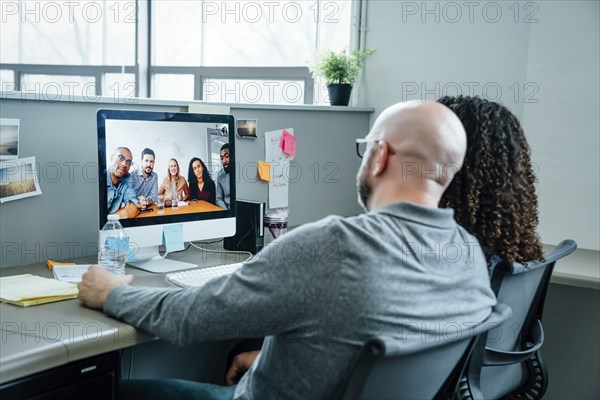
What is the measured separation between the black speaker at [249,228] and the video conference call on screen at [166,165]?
13 centimetres

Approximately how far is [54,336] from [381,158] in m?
0.72

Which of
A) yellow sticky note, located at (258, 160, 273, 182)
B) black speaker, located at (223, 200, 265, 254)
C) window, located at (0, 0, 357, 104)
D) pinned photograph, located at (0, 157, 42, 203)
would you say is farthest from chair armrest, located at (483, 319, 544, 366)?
window, located at (0, 0, 357, 104)

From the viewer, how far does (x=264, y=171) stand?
2385 millimetres

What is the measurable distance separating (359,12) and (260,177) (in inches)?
36.3

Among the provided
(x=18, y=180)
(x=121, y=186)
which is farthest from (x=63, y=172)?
(x=121, y=186)

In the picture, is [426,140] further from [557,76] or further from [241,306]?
[557,76]

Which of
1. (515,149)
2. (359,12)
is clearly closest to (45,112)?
(515,149)

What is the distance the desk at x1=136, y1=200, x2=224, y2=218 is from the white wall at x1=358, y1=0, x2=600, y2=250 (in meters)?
1.09

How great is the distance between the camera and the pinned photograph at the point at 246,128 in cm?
230

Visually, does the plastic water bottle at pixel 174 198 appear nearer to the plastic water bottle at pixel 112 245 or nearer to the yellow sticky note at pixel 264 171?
the plastic water bottle at pixel 112 245

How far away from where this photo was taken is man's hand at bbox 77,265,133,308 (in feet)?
4.55

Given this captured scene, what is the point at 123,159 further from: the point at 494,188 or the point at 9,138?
the point at 494,188

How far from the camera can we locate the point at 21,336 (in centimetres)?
121

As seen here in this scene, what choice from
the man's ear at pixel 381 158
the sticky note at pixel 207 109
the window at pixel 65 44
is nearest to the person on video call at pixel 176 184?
the sticky note at pixel 207 109
